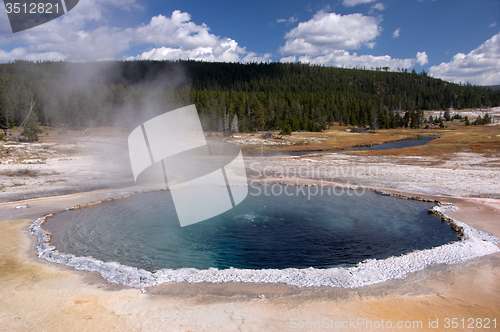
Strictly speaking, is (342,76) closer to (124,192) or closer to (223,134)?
(223,134)

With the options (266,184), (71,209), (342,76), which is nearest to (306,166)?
(266,184)

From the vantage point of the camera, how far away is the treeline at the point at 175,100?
2944 centimetres

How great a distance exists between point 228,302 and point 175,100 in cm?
4525

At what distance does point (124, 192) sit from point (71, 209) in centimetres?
254

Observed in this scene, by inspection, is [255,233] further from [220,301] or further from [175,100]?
[175,100]

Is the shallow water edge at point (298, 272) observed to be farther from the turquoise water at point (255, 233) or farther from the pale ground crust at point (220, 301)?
the turquoise water at point (255, 233)

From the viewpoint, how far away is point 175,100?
47.2 m

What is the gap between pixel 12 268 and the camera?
617cm

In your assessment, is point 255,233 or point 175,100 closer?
point 255,233

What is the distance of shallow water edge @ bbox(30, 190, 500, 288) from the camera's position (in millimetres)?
5785

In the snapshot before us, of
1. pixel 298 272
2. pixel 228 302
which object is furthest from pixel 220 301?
pixel 298 272

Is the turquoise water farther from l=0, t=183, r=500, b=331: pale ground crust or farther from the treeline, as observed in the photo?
the treeline

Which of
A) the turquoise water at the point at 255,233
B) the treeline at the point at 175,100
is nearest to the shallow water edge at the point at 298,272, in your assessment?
the turquoise water at the point at 255,233

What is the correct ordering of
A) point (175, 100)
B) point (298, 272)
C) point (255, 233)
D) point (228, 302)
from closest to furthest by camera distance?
point (228, 302) → point (298, 272) → point (255, 233) → point (175, 100)
